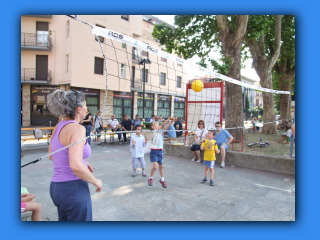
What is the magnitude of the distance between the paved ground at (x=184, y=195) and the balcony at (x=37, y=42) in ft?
39.7

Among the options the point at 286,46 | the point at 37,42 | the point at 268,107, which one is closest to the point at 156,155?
the point at 268,107

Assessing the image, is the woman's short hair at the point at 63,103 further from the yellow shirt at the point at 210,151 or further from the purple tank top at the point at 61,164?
the yellow shirt at the point at 210,151

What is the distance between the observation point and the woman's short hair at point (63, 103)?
167cm

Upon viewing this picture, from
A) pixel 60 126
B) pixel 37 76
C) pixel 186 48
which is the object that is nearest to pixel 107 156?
pixel 60 126

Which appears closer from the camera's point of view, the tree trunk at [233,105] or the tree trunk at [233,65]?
the tree trunk at [233,65]

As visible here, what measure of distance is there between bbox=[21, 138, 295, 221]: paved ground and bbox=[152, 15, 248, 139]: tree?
3113 mm

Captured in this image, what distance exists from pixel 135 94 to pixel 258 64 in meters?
12.2

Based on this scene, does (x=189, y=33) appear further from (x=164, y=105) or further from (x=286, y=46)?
(x=164, y=105)

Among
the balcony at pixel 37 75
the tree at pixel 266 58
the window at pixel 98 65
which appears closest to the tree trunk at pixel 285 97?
the tree at pixel 266 58

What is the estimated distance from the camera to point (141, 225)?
248 cm

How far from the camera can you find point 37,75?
1577cm

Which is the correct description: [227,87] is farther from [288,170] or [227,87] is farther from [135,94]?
[135,94]

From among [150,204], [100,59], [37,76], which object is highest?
[100,59]

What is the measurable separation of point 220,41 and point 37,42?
43.0 feet
